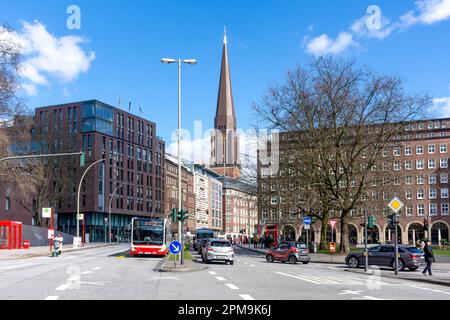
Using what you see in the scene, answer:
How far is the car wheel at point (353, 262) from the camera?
32344 millimetres

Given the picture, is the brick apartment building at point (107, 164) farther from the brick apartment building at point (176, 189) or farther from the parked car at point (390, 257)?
the parked car at point (390, 257)

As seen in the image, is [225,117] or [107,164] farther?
[225,117]

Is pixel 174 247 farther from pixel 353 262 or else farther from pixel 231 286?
pixel 353 262

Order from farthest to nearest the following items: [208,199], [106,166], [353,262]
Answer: [208,199]
[106,166]
[353,262]

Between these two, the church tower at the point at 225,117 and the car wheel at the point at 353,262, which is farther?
the church tower at the point at 225,117

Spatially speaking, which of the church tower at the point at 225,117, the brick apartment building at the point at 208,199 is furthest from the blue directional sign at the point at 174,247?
the church tower at the point at 225,117

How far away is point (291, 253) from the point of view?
3725cm

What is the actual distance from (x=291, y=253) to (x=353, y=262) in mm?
5654

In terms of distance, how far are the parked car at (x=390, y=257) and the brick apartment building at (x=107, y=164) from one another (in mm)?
58237

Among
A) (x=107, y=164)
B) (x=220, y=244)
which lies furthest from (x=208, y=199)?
(x=220, y=244)

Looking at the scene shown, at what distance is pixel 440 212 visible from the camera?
105688mm

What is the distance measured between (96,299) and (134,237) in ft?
89.6
